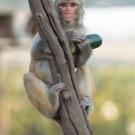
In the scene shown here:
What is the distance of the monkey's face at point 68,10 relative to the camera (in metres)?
4.20

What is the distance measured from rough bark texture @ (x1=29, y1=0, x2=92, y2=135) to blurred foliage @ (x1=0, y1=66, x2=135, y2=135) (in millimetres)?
3861

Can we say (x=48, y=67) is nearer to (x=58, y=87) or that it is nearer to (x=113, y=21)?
(x=58, y=87)

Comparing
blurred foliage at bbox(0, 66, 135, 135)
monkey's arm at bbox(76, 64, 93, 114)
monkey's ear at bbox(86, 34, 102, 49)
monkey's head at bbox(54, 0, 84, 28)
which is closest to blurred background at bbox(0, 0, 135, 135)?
blurred foliage at bbox(0, 66, 135, 135)

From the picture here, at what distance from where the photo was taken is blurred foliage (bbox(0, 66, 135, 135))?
25.9ft

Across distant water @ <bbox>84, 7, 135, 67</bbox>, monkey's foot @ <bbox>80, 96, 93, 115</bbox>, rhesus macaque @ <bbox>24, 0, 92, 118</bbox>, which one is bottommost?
distant water @ <bbox>84, 7, 135, 67</bbox>

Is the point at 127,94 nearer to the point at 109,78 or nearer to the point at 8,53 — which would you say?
the point at 109,78

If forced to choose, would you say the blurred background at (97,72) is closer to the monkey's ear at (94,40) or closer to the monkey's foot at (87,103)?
the monkey's foot at (87,103)

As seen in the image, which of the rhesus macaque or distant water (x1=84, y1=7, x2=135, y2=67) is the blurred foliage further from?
the rhesus macaque

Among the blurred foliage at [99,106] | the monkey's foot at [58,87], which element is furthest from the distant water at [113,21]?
the monkey's foot at [58,87]

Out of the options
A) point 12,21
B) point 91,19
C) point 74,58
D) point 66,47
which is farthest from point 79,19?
point 12,21

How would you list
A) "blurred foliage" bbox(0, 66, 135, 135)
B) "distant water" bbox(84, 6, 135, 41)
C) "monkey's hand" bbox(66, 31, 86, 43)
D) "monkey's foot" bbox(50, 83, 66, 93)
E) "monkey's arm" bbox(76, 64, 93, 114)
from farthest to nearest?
"blurred foliage" bbox(0, 66, 135, 135)
"distant water" bbox(84, 6, 135, 41)
"monkey's arm" bbox(76, 64, 93, 114)
"monkey's hand" bbox(66, 31, 86, 43)
"monkey's foot" bbox(50, 83, 66, 93)

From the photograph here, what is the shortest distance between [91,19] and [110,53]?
105 cm

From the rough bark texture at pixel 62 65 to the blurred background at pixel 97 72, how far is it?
3.21 metres

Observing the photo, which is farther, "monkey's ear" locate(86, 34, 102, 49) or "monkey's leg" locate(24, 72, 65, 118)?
"monkey's leg" locate(24, 72, 65, 118)
